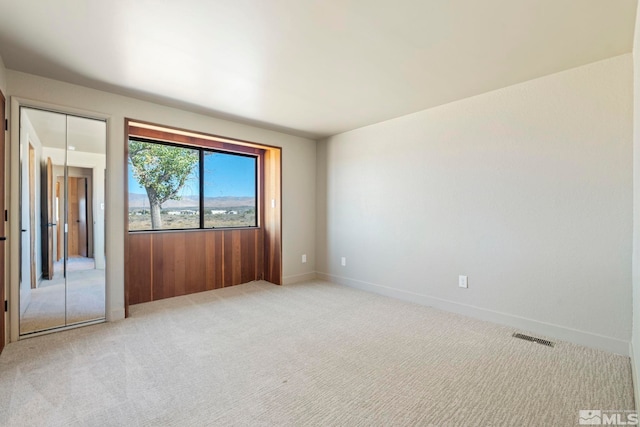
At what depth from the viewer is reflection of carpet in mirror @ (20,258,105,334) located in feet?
9.30

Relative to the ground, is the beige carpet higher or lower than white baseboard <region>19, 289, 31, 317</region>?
lower

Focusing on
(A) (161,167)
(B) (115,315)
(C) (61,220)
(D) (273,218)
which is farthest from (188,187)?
(B) (115,315)

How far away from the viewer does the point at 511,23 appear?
194cm

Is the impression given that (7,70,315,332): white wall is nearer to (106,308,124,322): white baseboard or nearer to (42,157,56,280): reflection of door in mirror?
(106,308,124,322): white baseboard

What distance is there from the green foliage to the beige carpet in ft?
5.45

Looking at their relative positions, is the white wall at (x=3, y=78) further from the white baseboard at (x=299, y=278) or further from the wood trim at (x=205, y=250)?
the white baseboard at (x=299, y=278)

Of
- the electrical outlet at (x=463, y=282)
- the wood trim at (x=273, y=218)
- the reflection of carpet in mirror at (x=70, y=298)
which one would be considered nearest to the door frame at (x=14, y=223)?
the reflection of carpet in mirror at (x=70, y=298)

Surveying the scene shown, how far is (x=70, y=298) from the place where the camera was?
9.77 ft

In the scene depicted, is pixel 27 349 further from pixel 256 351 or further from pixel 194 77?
pixel 194 77

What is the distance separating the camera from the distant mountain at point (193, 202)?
3.85 m

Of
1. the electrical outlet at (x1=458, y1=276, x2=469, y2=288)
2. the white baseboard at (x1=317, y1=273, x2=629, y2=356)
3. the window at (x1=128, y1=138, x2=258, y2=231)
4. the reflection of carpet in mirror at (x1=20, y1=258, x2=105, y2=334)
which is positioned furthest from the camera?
the window at (x1=128, y1=138, x2=258, y2=231)

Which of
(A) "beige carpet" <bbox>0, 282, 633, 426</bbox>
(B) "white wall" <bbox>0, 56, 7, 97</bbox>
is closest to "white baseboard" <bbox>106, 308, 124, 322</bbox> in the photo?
(A) "beige carpet" <bbox>0, 282, 633, 426</bbox>

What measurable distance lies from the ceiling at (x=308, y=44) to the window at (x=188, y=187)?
107 cm

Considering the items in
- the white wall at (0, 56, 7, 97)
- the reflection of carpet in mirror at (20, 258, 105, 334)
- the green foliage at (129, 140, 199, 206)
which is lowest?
the reflection of carpet in mirror at (20, 258, 105, 334)
